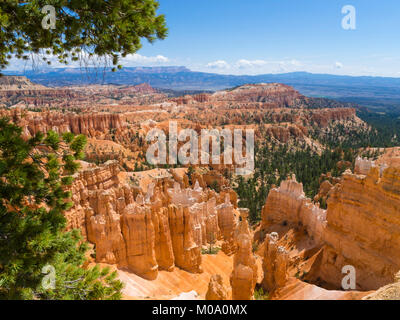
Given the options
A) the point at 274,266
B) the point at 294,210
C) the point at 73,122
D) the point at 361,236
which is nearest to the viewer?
the point at 361,236

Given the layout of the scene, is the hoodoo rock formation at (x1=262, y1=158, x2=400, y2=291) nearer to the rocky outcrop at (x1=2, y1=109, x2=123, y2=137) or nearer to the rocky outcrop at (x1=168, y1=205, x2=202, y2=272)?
the rocky outcrop at (x1=168, y1=205, x2=202, y2=272)

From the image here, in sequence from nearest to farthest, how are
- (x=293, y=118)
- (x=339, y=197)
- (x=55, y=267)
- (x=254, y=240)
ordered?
(x=55, y=267)
(x=339, y=197)
(x=254, y=240)
(x=293, y=118)

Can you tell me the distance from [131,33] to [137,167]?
51272 mm

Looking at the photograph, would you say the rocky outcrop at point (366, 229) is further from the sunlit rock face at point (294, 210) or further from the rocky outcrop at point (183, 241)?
the rocky outcrop at point (183, 241)

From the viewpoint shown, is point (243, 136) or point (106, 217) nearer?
point (106, 217)

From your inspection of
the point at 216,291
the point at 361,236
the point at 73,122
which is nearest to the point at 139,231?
the point at 216,291

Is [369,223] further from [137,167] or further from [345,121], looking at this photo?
[345,121]

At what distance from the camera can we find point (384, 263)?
13883mm

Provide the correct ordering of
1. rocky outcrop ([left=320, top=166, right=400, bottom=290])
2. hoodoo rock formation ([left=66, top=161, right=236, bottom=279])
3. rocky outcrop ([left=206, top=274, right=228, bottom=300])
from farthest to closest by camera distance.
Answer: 1. hoodoo rock formation ([left=66, top=161, right=236, bottom=279])
2. rocky outcrop ([left=320, top=166, right=400, bottom=290])
3. rocky outcrop ([left=206, top=274, right=228, bottom=300])

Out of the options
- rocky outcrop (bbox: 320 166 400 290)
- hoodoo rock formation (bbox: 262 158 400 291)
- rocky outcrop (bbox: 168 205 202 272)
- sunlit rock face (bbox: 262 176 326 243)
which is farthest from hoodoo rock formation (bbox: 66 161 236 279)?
sunlit rock face (bbox: 262 176 326 243)

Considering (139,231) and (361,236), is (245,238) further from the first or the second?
(361,236)

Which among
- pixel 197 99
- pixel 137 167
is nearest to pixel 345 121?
pixel 197 99
